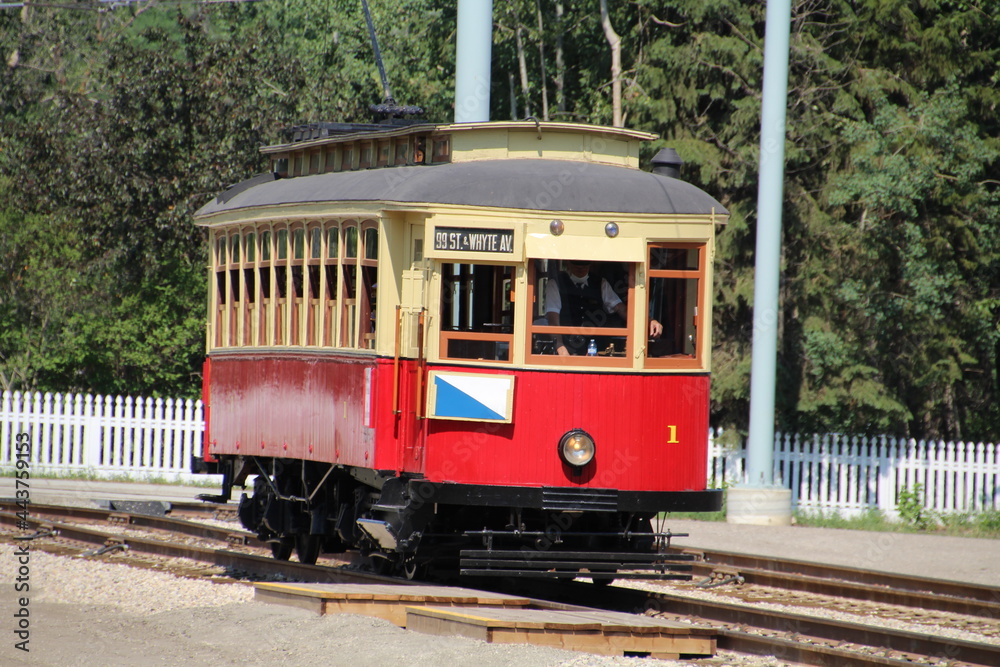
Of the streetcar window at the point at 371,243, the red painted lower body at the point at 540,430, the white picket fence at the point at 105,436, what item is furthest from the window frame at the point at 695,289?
the white picket fence at the point at 105,436

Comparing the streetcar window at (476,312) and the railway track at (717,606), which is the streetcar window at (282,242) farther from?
the railway track at (717,606)

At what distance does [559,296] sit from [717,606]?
2625mm

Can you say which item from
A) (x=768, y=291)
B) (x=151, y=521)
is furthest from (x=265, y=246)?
(x=768, y=291)

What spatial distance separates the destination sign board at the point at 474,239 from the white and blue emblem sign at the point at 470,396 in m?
0.90

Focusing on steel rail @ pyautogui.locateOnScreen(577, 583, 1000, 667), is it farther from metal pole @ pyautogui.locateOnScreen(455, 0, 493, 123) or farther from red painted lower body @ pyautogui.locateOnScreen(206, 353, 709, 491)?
metal pole @ pyautogui.locateOnScreen(455, 0, 493, 123)

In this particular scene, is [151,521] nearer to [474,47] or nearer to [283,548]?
[283,548]

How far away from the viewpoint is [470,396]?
9.98 metres

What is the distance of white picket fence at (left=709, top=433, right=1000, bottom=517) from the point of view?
19.9m

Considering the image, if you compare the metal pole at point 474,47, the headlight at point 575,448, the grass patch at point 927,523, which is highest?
the metal pole at point 474,47

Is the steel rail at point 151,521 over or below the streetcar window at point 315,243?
below

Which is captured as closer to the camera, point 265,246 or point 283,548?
point 265,246

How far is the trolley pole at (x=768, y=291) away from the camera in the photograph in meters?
18.6

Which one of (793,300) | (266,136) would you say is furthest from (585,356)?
(266,136)

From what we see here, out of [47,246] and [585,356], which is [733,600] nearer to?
[585,356]
